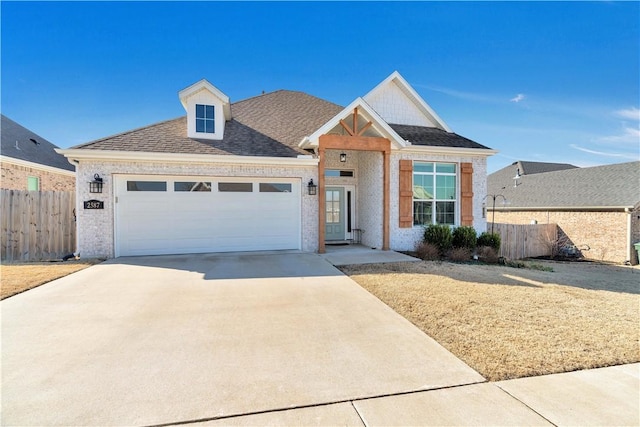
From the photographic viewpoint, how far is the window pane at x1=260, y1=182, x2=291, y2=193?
995cm

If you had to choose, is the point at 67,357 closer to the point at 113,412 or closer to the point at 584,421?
the point at 113,412

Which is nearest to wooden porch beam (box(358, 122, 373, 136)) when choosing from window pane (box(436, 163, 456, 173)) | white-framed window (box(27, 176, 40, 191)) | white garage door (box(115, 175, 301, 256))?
white garage door (box(115, 175, 301, 256))

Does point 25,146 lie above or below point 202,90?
below

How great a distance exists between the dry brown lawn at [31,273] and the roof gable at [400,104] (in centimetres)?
1108

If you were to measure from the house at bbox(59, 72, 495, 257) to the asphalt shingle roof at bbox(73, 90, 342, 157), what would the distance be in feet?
0.18

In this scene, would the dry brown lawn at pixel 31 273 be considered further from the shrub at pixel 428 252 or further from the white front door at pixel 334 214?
the shrub at pixel 428 252

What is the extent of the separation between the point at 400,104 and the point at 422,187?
13.3ft

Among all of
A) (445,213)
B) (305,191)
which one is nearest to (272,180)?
(305,191)

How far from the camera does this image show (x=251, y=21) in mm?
Result: 10547

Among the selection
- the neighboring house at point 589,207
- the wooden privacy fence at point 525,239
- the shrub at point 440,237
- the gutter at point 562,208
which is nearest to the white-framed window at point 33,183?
the shrub at point 440,237

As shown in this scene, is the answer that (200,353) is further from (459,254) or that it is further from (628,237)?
(628,237)

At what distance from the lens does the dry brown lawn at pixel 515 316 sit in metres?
3.35

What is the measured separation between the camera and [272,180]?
998cm

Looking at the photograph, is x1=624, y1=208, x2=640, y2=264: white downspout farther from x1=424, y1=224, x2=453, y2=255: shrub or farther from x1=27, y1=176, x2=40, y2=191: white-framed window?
x1=27, y1=176, x2=40, y2=191: white-framed window
